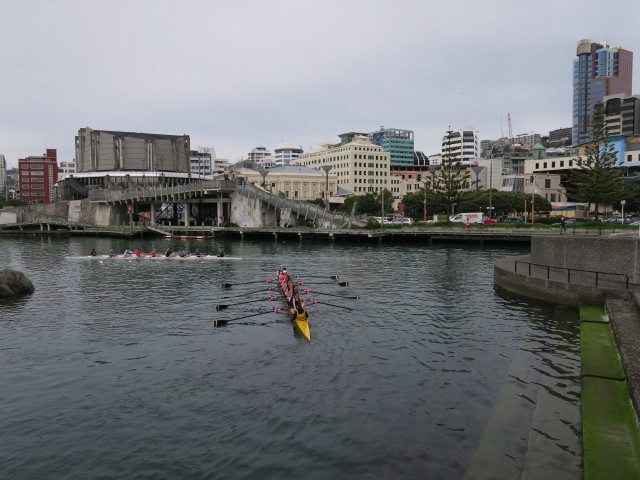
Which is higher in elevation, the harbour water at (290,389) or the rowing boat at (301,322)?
the rowing boat at (301,322)

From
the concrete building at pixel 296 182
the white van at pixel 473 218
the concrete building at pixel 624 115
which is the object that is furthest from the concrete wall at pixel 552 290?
the concrete building at pixel 624 115

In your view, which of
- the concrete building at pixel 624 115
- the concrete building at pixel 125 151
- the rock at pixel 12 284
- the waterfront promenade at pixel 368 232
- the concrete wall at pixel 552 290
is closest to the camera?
the concrete wall at pixel 552 290

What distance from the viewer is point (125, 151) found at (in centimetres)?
16550

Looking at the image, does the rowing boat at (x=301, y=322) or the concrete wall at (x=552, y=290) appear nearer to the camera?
the rowing boat at (x=301, y=322)

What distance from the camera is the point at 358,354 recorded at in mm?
20312

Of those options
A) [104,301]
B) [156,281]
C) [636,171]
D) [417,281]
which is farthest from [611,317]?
[636,171]

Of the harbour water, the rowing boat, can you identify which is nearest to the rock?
the harbour water

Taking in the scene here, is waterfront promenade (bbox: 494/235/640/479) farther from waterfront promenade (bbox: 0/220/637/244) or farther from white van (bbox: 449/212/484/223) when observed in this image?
white van (bbox: 449/212/484/223)

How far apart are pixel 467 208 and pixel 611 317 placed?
4048 inches

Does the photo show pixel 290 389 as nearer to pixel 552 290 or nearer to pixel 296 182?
pixel 552 290

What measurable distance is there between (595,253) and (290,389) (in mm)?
20603

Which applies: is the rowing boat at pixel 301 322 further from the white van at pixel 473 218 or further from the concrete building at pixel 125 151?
the concrete building at pixel 125 151

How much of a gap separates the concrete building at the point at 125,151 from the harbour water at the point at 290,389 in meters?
144

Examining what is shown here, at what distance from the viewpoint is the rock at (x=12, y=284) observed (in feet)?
108
